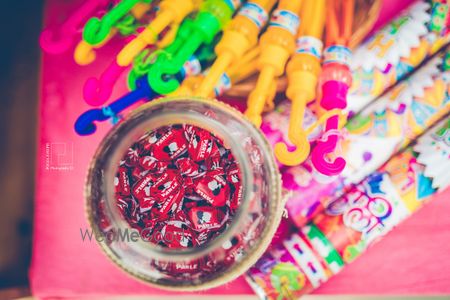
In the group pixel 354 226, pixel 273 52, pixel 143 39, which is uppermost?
pixel 143 39

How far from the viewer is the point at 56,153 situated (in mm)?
740

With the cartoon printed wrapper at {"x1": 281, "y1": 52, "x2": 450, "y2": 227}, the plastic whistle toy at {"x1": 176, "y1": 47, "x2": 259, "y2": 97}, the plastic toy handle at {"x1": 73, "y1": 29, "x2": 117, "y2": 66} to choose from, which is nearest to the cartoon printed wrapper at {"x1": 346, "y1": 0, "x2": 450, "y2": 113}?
the cartoon printed wrapper at {"x1": 281, "y1": 52, "x2": 450, "y2": 227}

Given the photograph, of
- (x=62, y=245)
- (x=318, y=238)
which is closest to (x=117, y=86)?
(x=62, y=245)

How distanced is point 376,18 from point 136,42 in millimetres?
367

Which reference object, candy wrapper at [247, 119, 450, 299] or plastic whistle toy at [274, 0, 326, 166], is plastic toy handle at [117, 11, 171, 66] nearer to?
plastic whistle toy at [274, 0, 326, 166]

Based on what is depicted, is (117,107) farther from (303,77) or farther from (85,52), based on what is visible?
(303,77)

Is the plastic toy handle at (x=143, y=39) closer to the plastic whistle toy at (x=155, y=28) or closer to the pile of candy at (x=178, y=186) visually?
the plastic whistle toy at (x=155, y=28)

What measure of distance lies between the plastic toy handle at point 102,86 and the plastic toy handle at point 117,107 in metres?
0.02

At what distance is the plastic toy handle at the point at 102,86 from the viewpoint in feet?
2.16

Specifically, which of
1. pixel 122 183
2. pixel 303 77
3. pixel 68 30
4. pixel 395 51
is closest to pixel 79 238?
pixel 122 183

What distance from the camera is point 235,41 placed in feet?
2.05

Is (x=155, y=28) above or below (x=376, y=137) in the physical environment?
above

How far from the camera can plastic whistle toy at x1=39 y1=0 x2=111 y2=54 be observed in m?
0.68

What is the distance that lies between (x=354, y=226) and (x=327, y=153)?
113 mm
